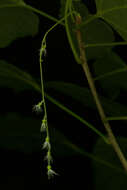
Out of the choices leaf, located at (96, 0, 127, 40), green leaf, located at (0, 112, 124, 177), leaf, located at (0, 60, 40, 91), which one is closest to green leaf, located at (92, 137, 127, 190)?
green leaf, located at (0, 112, 124, 177)

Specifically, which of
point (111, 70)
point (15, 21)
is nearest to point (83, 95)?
point (111, 70)

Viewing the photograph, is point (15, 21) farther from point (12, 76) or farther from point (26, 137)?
point (26, 137)

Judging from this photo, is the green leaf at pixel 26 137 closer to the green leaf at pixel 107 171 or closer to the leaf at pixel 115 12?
the green leaf at pixel 107 171

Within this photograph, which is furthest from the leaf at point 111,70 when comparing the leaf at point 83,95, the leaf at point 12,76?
the leaf at point 12,76

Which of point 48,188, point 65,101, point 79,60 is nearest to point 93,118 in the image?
point 65,101

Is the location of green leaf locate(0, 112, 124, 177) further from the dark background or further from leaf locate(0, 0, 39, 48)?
leaf locate(0, 0, 39, 48)

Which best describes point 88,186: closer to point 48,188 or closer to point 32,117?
point 48,188
